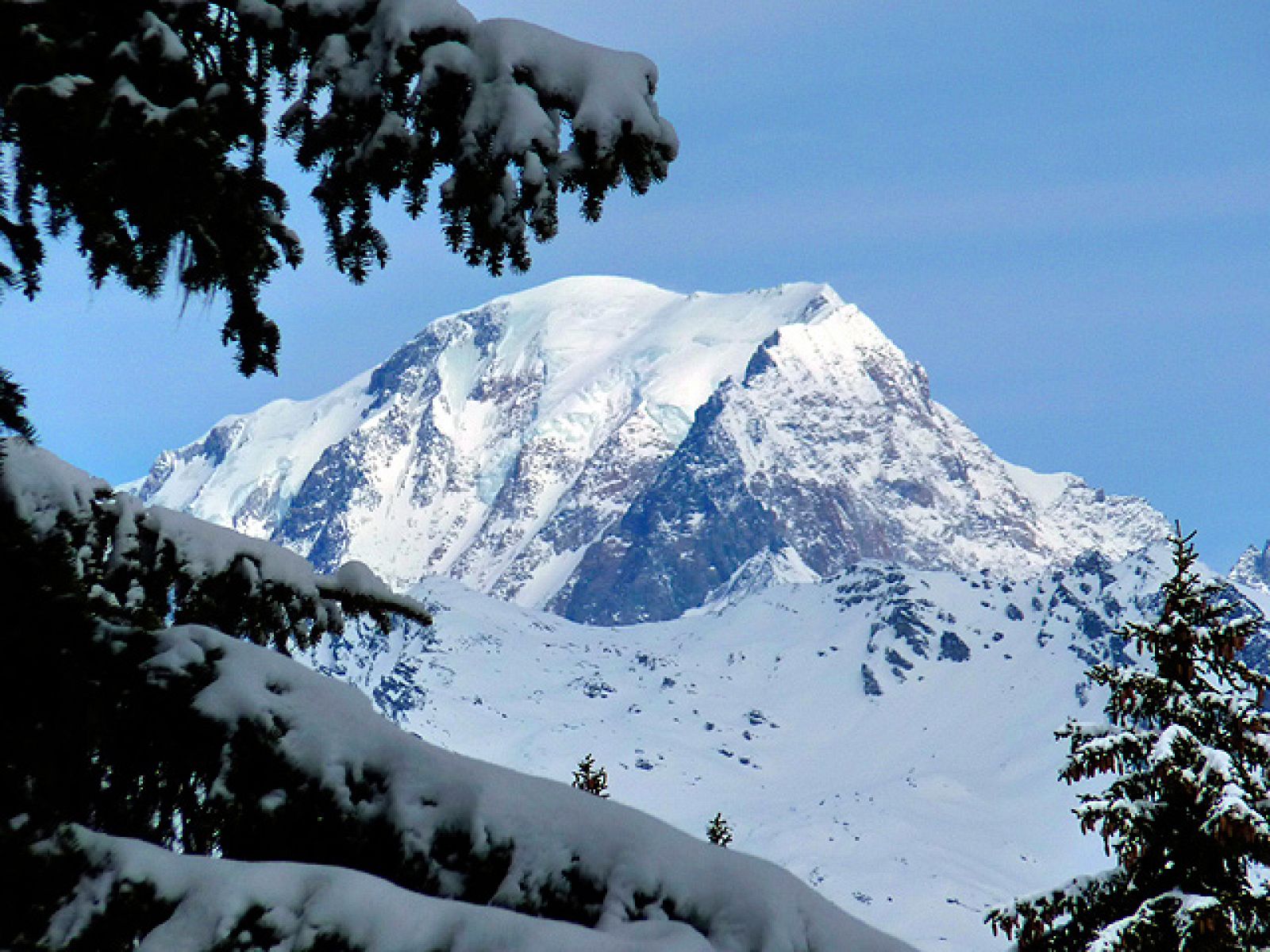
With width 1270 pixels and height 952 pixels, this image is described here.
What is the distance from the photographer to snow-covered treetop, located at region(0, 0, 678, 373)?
3436mm

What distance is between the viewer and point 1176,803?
1280cm

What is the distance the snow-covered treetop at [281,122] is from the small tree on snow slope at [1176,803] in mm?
10181

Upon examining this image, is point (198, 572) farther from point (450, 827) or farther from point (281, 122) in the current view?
point (450, 827)

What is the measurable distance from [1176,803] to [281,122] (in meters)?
11.3

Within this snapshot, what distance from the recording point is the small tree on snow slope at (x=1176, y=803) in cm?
1185

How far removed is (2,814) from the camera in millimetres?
2312

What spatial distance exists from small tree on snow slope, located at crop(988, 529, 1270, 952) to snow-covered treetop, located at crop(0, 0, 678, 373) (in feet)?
33.4

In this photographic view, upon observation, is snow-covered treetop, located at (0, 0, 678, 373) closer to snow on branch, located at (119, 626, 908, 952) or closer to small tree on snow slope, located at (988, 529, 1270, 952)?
snow on branch, located at (119, 626, 908, 952)

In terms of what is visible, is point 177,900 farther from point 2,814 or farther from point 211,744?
point 211,744

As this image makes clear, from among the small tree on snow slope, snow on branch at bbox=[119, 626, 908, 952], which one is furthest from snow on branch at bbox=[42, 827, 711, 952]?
the small tree on snow slope

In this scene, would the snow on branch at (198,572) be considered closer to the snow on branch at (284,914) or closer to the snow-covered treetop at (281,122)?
the snow-covered treetop at (281,122)

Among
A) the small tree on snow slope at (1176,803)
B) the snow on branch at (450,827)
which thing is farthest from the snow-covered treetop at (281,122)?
the small tree on snow slope at (1176,803)

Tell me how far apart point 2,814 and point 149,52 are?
213 cm

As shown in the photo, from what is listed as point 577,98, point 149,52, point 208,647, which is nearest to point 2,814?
point 208,647
